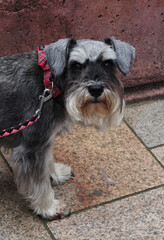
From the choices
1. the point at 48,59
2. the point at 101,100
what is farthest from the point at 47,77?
the point at 101,100

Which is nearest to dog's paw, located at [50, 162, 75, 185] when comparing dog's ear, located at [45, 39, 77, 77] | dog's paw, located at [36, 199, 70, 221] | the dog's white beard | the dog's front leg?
the dog's front leg

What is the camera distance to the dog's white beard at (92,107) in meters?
4.08

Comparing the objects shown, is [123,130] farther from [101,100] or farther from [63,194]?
[101,100]

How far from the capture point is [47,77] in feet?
14.3

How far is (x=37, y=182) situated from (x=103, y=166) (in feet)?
3.69

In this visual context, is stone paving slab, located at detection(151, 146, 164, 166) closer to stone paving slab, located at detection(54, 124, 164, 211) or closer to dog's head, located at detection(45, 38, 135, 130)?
stone paving slab, located at detection(54, 124, 164, 211)

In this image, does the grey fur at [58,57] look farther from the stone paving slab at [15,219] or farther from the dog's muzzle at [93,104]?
the stone paving slab at [15,219]

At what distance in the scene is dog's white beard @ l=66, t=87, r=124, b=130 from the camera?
4.08 meters

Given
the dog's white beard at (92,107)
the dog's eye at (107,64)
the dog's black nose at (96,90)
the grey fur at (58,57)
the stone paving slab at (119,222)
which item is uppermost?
the grey fur at (58,57)

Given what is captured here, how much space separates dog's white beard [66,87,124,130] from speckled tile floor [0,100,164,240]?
111 cm

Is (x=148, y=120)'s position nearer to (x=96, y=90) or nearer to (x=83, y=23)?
(x=83, y=23)

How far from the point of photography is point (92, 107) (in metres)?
4.17

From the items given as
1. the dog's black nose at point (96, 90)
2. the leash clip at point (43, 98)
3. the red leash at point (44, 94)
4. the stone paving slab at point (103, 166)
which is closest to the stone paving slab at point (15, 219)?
the stone paving slab at point (103, 166)

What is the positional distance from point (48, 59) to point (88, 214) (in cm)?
178
